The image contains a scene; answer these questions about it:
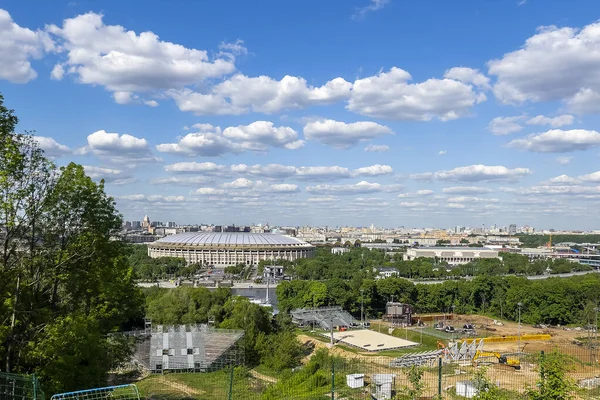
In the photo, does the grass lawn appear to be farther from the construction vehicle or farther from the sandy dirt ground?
the construction vehicle

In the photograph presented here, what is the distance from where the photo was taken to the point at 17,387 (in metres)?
7.93

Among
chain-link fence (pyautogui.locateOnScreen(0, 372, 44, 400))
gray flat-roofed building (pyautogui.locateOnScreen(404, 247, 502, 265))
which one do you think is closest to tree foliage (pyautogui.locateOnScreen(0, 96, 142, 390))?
chain-link fence (pyautogui.locateOnScreen(0, 372, 44, 400))

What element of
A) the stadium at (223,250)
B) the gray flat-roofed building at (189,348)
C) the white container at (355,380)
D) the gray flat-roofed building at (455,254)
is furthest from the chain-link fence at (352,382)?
the gray flat-roofed building at (455,254)

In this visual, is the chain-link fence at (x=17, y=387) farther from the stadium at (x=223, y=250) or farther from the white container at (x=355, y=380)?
Result: the stadium at (x=223, y=250)

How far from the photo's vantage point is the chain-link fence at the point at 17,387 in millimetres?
7760

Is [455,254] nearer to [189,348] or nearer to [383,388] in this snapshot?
[189,348]

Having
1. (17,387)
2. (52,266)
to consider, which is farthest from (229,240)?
(17,387)

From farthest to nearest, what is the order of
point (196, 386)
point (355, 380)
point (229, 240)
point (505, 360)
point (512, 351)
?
point (229, 240), point (512, 351), point (505, 360), point (196, 386), point (355, 380)

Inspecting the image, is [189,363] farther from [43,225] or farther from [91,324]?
[43,225]

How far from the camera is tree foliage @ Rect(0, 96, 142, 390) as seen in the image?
1013cm

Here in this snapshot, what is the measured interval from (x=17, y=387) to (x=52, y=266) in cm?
398

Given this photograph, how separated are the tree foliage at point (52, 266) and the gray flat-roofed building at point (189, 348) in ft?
32.4

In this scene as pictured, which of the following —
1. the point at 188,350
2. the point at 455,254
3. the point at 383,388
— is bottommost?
the point at 455,254

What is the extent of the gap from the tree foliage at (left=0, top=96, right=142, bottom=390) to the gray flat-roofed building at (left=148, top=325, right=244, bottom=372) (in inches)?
388
